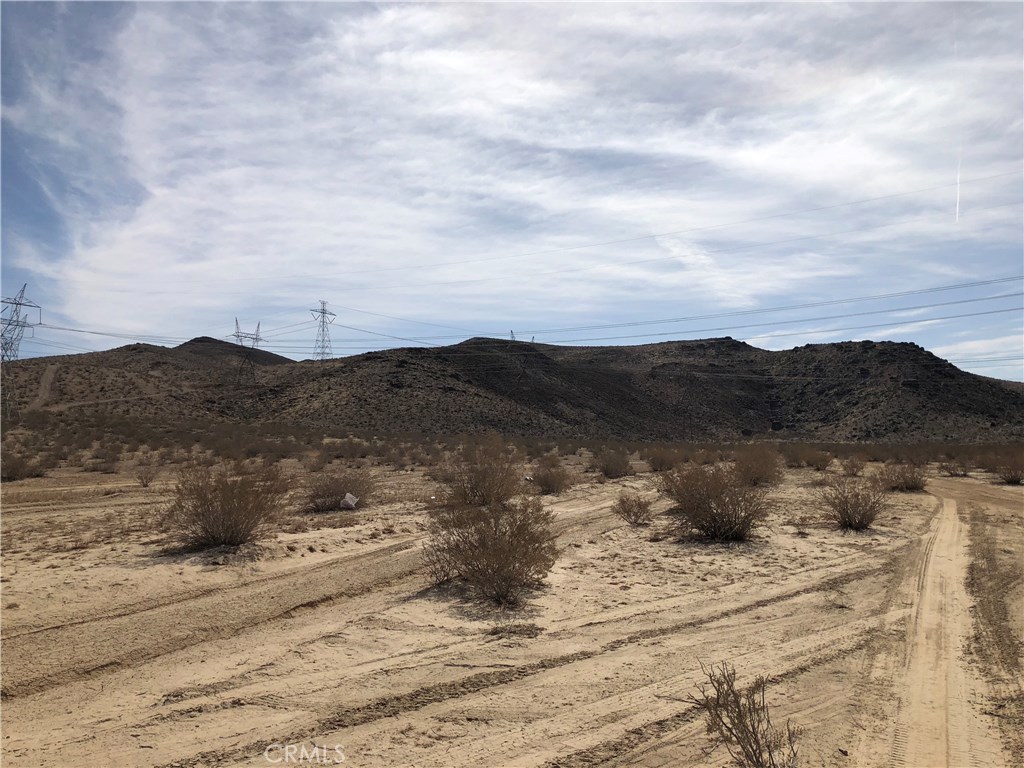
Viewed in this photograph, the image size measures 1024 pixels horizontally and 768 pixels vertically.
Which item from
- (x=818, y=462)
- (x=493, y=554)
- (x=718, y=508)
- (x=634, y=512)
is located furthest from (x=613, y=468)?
(x=493, y=554)

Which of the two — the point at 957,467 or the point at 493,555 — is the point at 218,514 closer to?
the point at 493,555

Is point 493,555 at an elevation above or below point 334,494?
below

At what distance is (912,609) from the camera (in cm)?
902

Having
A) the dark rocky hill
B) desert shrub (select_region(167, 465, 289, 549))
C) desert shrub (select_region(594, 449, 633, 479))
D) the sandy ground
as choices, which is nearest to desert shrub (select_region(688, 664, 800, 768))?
the sandy ground

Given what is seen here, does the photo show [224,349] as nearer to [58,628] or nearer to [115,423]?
[115,423]

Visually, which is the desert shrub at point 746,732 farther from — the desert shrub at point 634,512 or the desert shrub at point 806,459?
the desert shrub at point 806,459

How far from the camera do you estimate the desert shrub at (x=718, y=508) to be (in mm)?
13547

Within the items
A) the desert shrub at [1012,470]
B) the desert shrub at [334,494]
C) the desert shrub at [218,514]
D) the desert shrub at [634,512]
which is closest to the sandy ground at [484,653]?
the desert shrub at [218,514]

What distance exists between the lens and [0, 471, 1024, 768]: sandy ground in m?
5.25

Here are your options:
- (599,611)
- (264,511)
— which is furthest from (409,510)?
(599,611)

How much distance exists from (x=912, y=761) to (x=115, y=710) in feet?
20.9

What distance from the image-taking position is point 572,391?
95.1m

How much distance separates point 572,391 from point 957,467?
203 feet

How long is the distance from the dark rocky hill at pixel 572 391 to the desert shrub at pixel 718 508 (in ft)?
156
